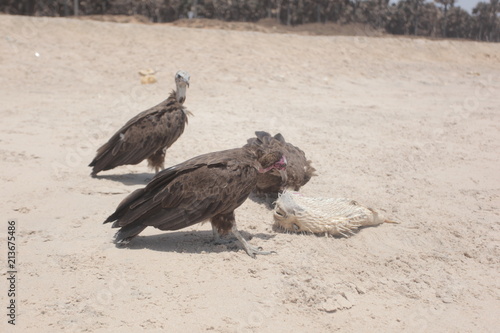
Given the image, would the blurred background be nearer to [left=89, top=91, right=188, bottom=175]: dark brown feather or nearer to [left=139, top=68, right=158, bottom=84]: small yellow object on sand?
[left=139, top=68, right=158, bottom=84]: small yellow object on sand

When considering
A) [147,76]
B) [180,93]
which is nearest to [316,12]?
[147,76]

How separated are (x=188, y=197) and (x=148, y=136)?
99.7 inches

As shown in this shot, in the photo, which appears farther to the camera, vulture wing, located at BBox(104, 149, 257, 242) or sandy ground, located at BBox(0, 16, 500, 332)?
vulture wing, located at BBox(104, 149, 257, 242)

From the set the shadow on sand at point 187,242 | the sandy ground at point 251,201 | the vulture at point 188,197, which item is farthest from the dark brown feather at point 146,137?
the vulture at point 188,197

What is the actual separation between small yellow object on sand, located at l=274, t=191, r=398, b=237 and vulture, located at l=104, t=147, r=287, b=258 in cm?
65

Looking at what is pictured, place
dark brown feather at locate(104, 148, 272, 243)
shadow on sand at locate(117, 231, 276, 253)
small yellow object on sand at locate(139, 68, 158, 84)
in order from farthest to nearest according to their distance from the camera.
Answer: small yellow object on sand at locate(139, 68, 158, 84) → shadow on sand at locate(117, 231, 276, 253) → dark brown feather at locate(104, 148, 272, 243)

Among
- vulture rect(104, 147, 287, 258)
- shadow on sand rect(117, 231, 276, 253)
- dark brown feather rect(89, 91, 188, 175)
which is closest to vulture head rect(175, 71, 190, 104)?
dark brown feather rect(89, 91, 188, 175)

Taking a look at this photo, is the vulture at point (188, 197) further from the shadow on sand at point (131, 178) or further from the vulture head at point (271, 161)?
the shadow on sand at point (131, 178)

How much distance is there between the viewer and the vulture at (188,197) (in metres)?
4.82

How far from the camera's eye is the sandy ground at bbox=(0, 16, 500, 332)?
4.11 m

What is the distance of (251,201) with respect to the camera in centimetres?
661

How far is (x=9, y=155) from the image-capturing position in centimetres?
797

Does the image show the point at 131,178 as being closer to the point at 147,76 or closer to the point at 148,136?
the point at 148,136

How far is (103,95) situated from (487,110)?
29.8 ft
